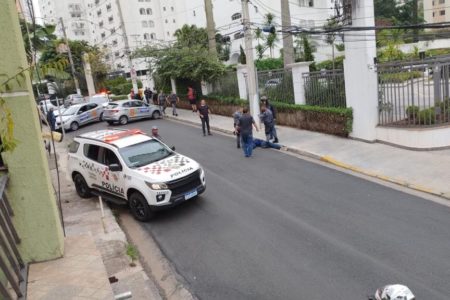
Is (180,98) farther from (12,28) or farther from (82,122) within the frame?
(12,28)

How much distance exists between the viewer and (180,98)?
30297 mm

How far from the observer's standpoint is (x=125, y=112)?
24.2m

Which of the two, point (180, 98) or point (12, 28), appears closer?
point (12, 28)

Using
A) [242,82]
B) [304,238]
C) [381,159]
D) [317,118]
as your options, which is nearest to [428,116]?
[381,159]

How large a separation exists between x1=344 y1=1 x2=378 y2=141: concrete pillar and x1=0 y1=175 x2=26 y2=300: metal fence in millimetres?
12571

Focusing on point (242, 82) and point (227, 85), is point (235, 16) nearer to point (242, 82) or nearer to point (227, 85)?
point (227, 85)

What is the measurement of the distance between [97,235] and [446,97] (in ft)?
38.6

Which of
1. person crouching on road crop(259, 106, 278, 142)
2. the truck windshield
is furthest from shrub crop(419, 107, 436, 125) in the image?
the truck windshield

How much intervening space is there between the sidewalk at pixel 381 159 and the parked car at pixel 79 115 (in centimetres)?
1249

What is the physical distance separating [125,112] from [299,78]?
1125cm

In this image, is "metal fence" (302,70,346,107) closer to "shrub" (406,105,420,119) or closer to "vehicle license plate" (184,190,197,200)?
"shrub" (406,105,420,119)

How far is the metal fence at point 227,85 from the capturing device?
2450 cm

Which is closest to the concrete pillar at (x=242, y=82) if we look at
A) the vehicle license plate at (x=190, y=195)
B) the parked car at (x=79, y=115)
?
the parked car at (x=79, y=115)

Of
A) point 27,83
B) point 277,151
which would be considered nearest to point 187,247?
point 27,83
